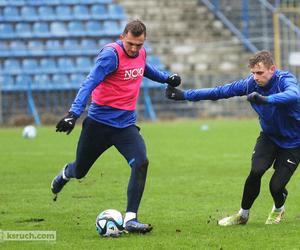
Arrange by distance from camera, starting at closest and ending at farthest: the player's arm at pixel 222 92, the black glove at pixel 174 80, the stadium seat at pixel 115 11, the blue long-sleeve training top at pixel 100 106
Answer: the blue long-sleeve training top at pixel 100 106, the player's arm at pixel 222 92, the black glove at pixel 174 80, the stadium seat at pixel 115 11

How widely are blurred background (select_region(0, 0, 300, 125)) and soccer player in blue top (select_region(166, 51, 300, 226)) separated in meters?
19.4

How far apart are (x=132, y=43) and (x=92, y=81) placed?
0.57 meters

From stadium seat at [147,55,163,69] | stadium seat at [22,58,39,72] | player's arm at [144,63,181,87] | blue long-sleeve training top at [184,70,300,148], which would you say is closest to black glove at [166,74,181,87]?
player's arm at [144,63,181,87]

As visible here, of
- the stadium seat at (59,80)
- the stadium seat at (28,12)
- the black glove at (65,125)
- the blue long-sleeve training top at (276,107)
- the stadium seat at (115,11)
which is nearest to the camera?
the black glove at (65,125)

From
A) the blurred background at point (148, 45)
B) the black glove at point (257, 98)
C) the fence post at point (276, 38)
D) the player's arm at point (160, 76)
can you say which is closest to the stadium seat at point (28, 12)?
the blurred background at point (148, 45)

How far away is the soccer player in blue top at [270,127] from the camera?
29.4ft

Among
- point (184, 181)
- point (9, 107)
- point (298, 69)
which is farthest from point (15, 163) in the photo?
point (298, 69)

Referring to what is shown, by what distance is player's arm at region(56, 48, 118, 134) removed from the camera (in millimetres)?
8578

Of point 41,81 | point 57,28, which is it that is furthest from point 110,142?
point 57,28

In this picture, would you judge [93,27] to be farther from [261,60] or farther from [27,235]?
[27,235]

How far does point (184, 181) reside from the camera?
1384 cm

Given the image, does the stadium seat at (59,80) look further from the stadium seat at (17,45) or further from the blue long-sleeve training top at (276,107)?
the blue long-sleeve training top at (276,107)

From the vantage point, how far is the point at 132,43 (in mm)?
8883

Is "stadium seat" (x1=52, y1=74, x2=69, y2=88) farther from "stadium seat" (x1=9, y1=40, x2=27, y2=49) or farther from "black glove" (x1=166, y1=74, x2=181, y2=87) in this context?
"black glove" (x1=166, y1=74, x2=181, y2=87)
